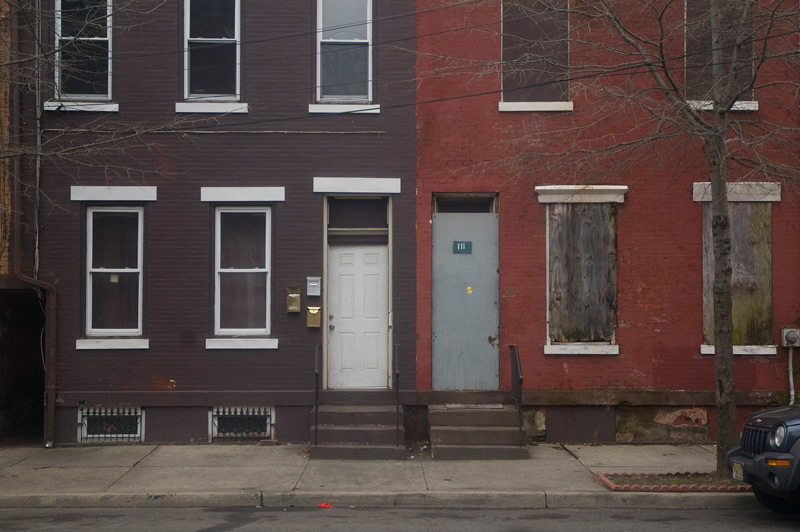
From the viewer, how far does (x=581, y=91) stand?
38.1 feet

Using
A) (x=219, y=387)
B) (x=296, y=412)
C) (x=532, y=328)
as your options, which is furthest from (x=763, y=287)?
(x=219, y=387)

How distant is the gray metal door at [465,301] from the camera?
11883 millimetres

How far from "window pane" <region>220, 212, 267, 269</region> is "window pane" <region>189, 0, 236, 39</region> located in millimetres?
Result: 2692

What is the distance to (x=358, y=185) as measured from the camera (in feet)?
38.8

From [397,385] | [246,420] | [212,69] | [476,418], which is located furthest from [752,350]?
[212,69]

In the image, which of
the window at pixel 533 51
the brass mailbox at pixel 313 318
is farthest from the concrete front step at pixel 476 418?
the window at pixel 533 51

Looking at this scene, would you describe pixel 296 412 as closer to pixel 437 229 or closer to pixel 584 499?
pixel 437 229

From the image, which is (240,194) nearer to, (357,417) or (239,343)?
(239,343)

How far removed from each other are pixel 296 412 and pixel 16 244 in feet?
15.1

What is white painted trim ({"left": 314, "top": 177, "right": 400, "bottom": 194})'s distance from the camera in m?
11.8

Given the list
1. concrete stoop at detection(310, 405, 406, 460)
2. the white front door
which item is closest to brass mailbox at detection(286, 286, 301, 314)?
the white front door

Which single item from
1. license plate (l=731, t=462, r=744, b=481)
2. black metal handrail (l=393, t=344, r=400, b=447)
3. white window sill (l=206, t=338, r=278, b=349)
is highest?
white window sill (l=206, t=338, r=278, b=349)

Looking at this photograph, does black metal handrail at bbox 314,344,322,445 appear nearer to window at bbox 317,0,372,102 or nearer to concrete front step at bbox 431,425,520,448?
concrete front step at bbox 431,425,520,448

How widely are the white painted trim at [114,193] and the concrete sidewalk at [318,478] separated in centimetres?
356
